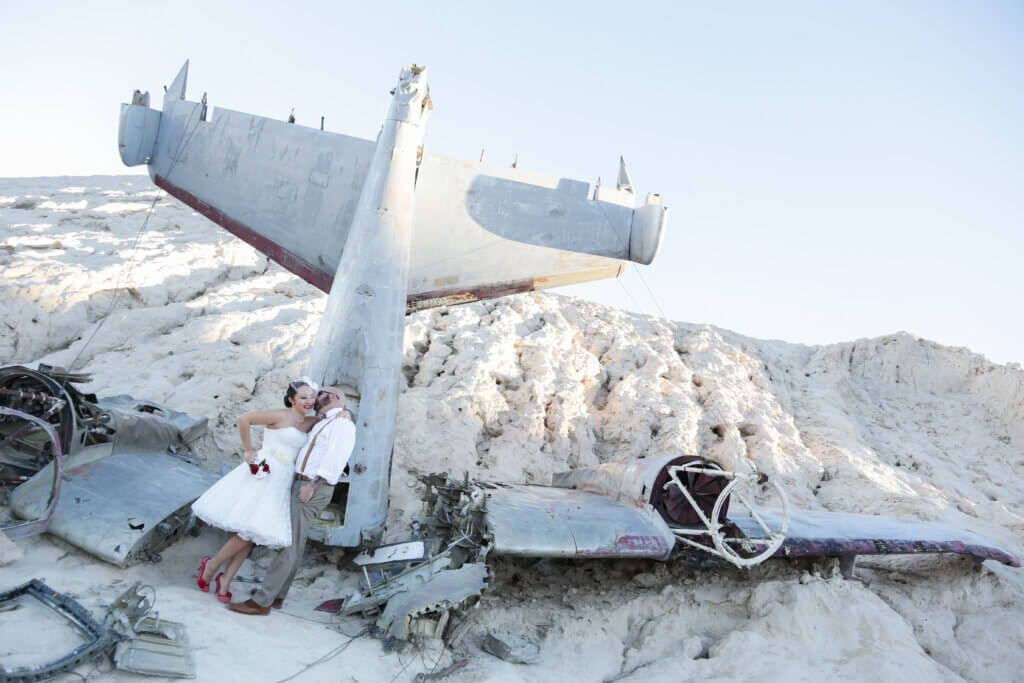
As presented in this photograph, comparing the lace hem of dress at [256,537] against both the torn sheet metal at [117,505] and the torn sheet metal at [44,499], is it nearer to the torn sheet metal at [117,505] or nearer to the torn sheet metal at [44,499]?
the torn sheet metal at [117,505]

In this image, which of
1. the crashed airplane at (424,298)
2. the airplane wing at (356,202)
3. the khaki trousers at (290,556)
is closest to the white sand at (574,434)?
the khaki trousers at (290,556)

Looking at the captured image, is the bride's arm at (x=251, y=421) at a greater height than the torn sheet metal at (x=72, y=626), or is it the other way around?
the bride's arm at (x=251, y=421)

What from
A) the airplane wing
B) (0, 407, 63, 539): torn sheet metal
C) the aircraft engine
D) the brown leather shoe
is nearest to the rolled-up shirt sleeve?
the brown leather shoe

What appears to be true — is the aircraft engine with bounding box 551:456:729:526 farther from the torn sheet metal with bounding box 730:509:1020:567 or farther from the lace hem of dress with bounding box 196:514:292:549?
the lace hem of dress with bounding box 196:514:292:549

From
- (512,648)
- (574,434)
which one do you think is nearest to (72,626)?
(512,648)

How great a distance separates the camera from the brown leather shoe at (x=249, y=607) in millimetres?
4223

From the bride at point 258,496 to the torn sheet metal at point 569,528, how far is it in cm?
170

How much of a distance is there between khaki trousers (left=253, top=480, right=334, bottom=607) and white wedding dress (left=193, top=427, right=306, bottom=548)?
0.17ft

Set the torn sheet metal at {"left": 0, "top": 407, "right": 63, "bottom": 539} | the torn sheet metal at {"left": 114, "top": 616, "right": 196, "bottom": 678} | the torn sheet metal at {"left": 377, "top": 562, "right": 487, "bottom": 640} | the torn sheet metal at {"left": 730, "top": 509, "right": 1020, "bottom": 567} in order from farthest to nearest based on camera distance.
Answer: the torn sheet metal at {"left": 730, "top": 509, "right": 1020, "bottom": 567}
the torn sheet metal at {"left": 377, "top": 562, "right": 487, "bottom": 640}
the torn sheet metal at {"left": 0, "top": 407, "right": 63, "bottom": 539}
the torn sheet metal at {"left": 114, "top": 616, "right": 196, "bottom": 678}

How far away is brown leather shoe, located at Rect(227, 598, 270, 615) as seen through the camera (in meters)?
4.22

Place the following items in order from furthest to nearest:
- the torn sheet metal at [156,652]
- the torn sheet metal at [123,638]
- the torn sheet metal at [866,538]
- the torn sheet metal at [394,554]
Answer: the torn sheet metal at [866,538]
the torn sheet metal at [394,554]
the torn sheet metal at [156,652]
the torn sheet metal at [123,638]

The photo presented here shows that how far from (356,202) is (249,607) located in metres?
5.00

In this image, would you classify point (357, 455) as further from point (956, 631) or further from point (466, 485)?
point (956, 631)

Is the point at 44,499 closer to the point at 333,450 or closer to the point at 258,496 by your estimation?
the point at 258,496
